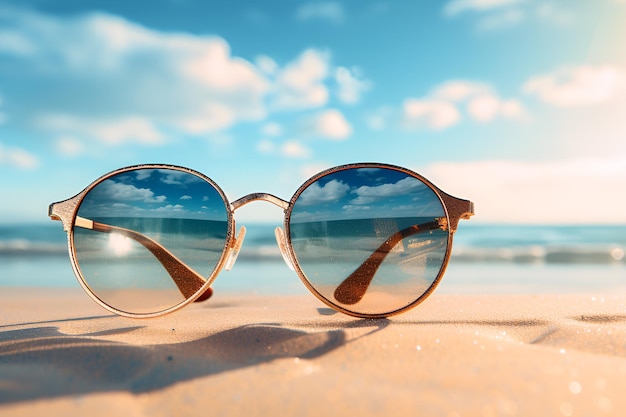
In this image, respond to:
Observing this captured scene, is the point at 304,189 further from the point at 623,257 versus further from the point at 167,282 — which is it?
the point at 623,257

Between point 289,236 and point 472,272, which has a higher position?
point 289,236

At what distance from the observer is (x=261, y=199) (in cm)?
234

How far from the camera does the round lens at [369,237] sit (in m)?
2.17

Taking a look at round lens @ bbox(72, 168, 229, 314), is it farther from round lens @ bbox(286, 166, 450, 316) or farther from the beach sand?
round lens @ bbox(286, 166, 450, 316)

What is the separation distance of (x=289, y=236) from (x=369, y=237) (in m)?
0.38

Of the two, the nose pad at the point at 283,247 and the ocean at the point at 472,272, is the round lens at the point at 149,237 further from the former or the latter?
the ocean at the point at 472,272

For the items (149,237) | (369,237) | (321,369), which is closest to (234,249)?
(149,237)

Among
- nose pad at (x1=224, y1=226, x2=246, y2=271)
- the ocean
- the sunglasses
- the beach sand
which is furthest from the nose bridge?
the ocean

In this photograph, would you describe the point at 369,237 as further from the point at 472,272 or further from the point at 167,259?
the point at 472,272

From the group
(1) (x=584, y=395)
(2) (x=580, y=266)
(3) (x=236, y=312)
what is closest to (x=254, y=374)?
(1) (x=584, y=395)

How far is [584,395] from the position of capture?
3.89ft

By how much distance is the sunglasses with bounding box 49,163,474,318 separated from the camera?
85.7 inches

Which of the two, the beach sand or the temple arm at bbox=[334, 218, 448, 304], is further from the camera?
the temple arm at bbox=[334, 218, 448, 304]

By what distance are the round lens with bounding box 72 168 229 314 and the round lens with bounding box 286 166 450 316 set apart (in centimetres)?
42
